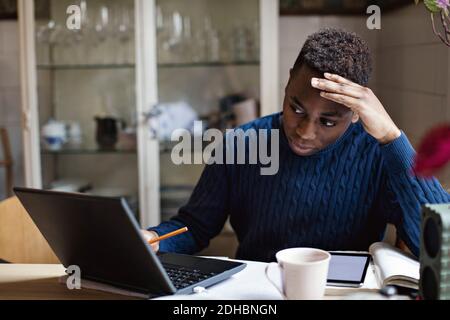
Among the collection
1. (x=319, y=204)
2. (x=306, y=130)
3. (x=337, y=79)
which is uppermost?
(x=337, y=79)

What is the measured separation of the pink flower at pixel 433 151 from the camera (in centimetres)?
73

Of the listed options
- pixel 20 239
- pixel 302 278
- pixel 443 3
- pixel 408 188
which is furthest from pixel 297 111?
pixel 20 239

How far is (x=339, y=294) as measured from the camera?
101cm

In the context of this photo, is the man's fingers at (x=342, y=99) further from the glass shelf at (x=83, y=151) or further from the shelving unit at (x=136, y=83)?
the glass shelf at (x=83, y=151)

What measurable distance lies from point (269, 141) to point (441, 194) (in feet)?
1.47

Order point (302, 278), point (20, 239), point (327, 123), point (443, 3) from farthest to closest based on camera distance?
point (20, 239) → point (327, 123) → point (443, 3) → point (302, 278)

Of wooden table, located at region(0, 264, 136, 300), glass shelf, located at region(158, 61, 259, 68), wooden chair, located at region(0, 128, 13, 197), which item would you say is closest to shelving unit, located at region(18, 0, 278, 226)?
glass shelf, located at region(158, 61, 259, 68)

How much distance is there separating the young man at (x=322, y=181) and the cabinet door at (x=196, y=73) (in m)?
1.14

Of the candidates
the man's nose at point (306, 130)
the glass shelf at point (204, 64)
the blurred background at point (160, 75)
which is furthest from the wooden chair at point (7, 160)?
the man's nose at point (306, 130)

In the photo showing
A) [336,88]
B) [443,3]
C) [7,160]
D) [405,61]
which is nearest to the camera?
[443,3]

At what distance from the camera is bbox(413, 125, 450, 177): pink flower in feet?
2.38

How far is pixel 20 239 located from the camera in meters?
1.58

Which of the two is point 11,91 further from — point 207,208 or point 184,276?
point 184,276

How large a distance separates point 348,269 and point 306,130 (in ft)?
1.08
